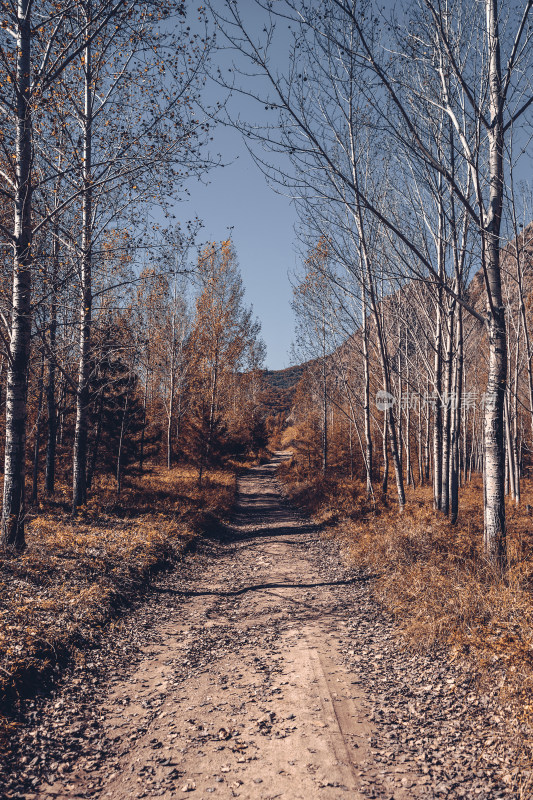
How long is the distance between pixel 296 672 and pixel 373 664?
86 centimetres

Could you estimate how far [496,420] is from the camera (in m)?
5.29

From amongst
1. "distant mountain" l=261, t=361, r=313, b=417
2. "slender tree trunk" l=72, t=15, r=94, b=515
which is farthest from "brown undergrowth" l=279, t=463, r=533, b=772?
"distant mountain" l=261, t=361, r=313, b=417

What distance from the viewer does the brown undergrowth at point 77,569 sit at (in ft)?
14.3

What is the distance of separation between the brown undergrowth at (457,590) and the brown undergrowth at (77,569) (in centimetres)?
379

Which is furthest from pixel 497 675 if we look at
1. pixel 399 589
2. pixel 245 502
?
pixel 245 502

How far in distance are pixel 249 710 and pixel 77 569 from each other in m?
3.97

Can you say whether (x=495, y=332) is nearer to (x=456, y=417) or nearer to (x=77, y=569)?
(x=456, y=417)

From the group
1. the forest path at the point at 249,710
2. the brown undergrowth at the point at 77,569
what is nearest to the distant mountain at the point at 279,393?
the brown undergrowth at the point at 77,569

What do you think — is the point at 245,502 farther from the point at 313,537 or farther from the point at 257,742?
the point at 257,742

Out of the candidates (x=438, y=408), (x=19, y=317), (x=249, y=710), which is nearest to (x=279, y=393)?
(x=438, y=408)

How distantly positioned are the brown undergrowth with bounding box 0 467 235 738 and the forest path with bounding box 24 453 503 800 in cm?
46

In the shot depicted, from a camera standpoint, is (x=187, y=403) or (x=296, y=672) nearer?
(x=296, y=672)

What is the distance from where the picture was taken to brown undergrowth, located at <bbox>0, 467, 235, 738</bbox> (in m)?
4.36

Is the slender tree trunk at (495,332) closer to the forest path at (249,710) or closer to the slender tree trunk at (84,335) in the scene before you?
the forest path at (249,710)
